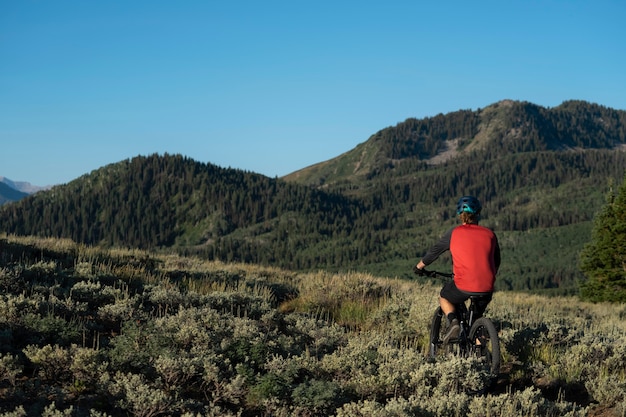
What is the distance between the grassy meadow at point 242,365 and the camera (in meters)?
5.79

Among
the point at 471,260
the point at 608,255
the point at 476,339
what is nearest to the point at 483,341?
the point at 476,339

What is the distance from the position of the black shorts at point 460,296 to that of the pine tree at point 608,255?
35.9 m

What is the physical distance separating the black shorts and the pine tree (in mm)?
35925

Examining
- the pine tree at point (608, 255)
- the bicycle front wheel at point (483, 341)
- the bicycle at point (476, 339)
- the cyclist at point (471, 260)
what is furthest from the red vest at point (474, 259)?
the pine tree at point (608, 255)

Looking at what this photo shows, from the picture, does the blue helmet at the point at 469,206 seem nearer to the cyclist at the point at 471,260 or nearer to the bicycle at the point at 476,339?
the cyclist at the point at 471,260

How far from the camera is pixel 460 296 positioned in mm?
7246

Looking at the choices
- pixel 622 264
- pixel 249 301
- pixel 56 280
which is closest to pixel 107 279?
pixel 56 280

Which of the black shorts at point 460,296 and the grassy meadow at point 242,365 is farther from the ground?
the black shorts at point 460,296

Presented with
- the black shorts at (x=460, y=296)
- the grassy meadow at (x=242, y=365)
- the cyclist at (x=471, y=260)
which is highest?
the cyclist at (x=471, y=260)

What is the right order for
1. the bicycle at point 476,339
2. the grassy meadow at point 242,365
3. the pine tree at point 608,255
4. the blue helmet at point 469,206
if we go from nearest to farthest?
the grassy meadow at point 242,365 < the bicycle at point 476,339 < the blue helmet at point 469,206 < the pine tree at point 608,255

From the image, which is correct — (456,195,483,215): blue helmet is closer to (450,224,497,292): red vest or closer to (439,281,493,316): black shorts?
(450,224,497,292): red vest

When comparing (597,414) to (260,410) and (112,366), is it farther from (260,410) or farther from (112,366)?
(112,366)

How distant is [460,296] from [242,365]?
310cm

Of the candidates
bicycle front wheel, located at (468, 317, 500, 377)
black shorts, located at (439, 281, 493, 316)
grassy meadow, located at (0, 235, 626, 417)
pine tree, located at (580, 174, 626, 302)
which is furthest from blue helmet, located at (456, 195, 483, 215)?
pine tree, located at (580, 174, 626, 302)
